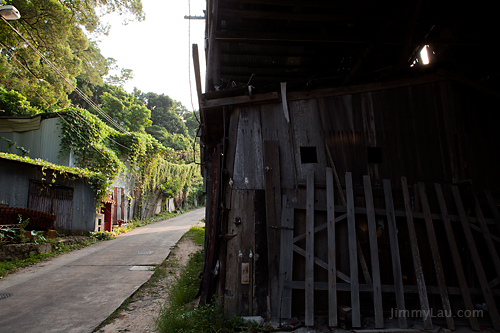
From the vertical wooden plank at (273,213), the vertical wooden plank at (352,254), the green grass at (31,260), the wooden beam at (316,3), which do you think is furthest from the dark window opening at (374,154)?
the green grass at (31,260)

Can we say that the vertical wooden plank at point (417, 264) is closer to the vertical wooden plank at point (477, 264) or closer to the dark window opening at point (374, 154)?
the dark window opening at point (374, 154)

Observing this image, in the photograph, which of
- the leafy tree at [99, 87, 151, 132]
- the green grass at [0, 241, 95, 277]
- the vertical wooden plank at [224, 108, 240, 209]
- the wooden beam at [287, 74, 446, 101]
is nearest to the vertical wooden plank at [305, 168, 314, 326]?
the vertical wooden plank at [224, 108, 240, 209]

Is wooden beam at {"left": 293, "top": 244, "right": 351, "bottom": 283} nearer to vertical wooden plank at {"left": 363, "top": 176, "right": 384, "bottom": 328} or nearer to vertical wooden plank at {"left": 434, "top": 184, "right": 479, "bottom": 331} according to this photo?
vertical wooden plank at {"left": 363, "top": 176, "right": 384, "bottom": 328}

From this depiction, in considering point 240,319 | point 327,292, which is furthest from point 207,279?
point 327,292

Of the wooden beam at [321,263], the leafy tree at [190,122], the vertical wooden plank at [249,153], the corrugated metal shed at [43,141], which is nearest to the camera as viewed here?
the wooden beam at [321,263]

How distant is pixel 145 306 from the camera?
517 centimetres

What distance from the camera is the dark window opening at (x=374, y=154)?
4973 millimetres

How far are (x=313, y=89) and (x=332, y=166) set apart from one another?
1.55m

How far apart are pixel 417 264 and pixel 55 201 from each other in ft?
43.0

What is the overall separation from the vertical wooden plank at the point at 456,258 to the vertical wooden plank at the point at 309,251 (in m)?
2.22

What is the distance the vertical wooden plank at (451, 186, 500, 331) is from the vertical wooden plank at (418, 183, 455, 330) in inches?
20.4

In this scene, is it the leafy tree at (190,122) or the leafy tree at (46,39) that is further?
the leafy tree at (190,122)

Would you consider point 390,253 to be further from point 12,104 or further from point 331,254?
point 12,104

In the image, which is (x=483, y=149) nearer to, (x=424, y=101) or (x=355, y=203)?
(x=424, y=101)
